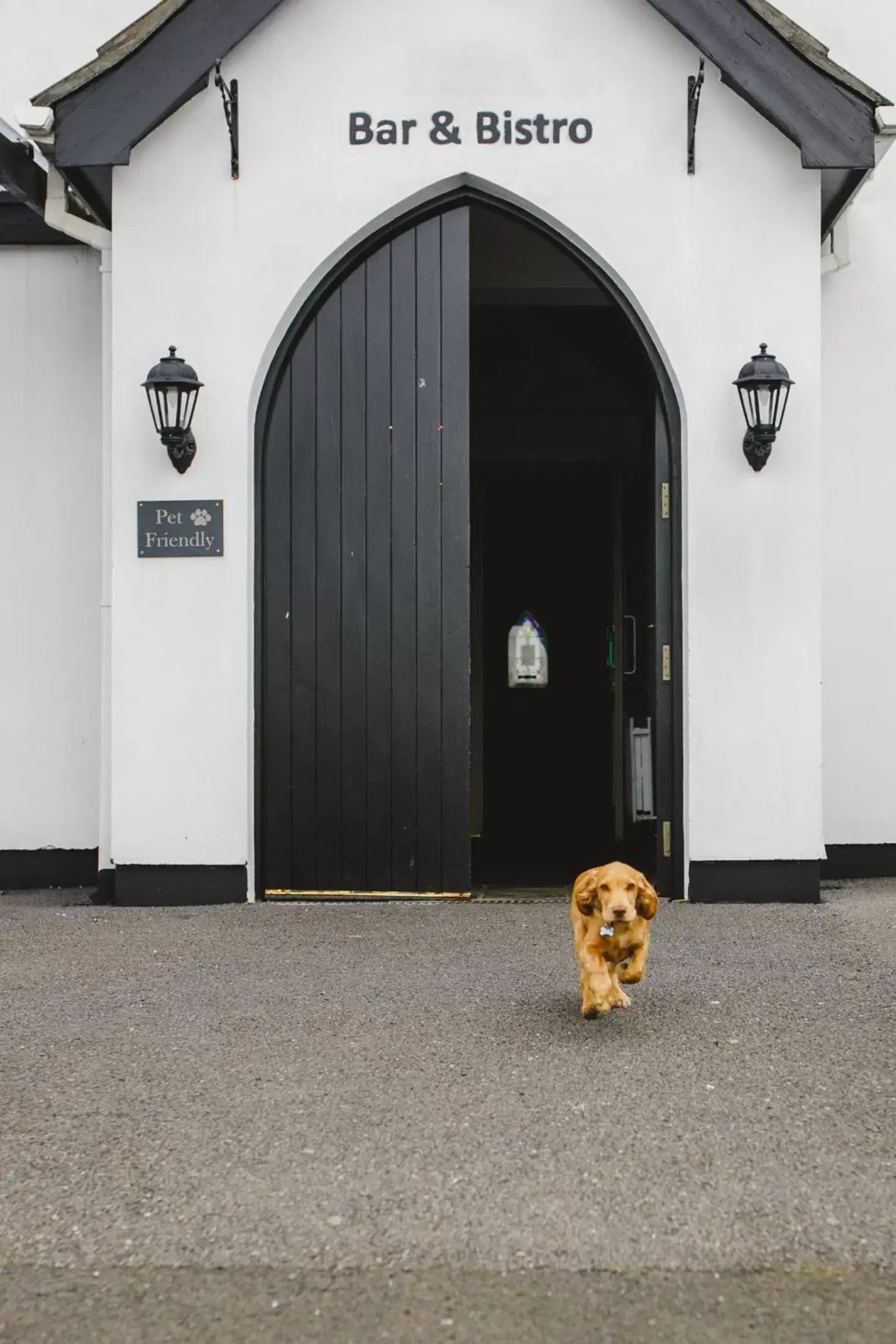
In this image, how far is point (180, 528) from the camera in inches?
267

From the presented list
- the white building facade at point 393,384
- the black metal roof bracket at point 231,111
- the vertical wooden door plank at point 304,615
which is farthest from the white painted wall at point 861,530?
the black metal roof bracket at point 231,111

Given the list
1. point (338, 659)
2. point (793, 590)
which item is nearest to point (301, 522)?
point (338, 659)

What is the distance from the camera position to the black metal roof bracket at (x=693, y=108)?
662 centimetres

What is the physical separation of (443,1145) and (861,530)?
17.9 ft

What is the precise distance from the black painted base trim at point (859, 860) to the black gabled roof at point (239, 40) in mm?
3839

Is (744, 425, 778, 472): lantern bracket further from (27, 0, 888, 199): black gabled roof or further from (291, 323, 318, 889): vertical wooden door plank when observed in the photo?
(291, 323, 318, 889): vertical wooden door plank

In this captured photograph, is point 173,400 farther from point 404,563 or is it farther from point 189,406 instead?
point 404,563

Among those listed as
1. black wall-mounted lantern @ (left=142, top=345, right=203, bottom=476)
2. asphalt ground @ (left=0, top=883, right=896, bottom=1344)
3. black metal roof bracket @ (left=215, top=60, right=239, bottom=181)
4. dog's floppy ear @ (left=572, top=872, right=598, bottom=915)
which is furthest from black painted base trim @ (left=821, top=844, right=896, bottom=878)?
black metal roof bracket @ (left=215, top=60, right=239, bottom=181)

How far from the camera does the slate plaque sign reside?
6781 mm

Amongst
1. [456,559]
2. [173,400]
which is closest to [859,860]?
[456,559]

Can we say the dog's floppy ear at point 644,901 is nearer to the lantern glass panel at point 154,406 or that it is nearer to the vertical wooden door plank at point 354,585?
the vertical wooden door plank at point 354,585

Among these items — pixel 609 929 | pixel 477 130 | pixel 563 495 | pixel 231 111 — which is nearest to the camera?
pixel 609 929

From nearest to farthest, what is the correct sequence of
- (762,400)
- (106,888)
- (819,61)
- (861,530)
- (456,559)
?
1. (819,61)
2. (762,400)
3. (456,559)
4. (106,888)
5. (861,530)

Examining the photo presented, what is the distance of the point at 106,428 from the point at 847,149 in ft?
13.6
